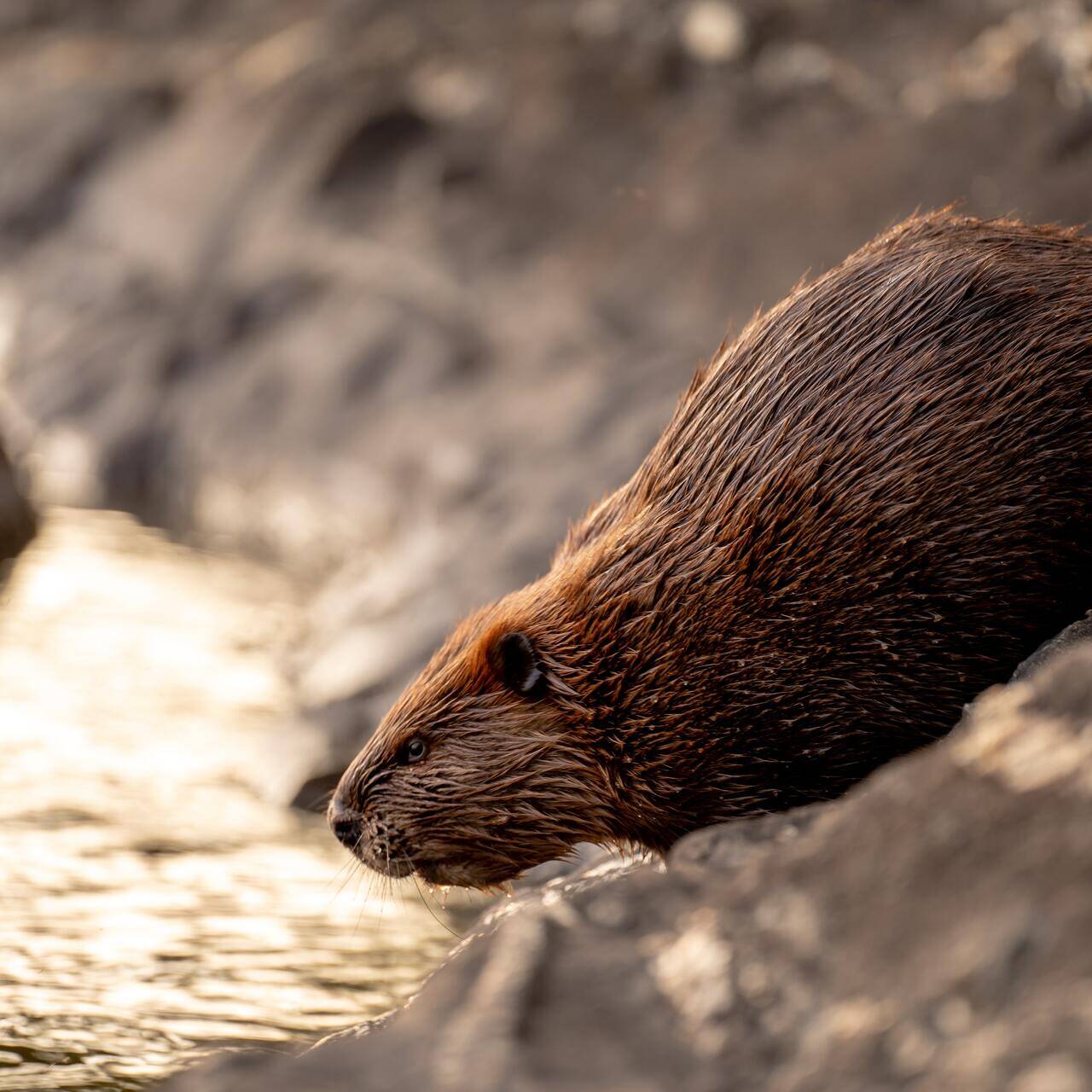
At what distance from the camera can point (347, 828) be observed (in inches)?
117

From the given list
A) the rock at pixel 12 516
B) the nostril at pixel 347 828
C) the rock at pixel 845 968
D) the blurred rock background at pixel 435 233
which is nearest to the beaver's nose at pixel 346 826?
the nostril at pixel 347 828

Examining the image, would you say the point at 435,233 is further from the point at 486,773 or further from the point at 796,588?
the point at 796,588

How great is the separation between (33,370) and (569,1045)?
6.81 meters

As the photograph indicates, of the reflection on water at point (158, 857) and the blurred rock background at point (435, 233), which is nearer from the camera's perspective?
the reflection on water at point (158, 857)

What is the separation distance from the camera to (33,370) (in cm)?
788

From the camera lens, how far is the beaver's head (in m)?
2.87

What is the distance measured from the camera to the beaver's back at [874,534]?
8.55ft

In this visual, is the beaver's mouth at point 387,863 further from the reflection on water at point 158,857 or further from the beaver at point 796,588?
the reflection on water at point 158,857

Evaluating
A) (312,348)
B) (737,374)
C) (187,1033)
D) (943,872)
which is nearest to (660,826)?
(737,374)

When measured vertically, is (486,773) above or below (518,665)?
below

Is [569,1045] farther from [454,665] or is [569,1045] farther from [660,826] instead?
[454,665]

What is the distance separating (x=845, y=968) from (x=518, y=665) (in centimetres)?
136

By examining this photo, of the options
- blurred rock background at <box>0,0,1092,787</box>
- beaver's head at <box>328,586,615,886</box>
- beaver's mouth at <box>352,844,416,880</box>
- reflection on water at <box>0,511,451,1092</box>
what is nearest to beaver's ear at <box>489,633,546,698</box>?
beaver's head at <box>328,586,615,886</box>

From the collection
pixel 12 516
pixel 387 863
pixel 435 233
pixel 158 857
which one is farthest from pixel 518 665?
pixel 435 233
